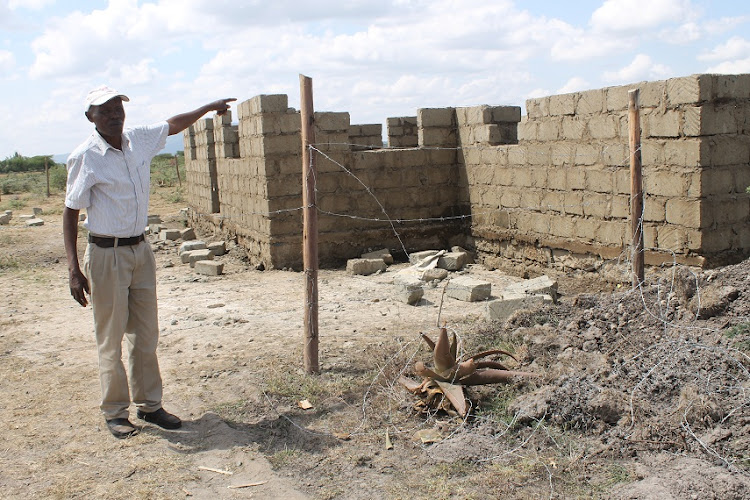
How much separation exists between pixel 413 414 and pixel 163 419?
1.68 m

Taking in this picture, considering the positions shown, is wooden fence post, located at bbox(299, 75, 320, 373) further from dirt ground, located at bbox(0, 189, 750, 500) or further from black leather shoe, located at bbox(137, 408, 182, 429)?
black leather shoe, located at bbox(137, 408, 182, 429)

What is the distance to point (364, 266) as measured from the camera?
10.4 meters

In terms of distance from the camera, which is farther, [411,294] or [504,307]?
[411,294]

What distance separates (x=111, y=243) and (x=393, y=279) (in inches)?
216

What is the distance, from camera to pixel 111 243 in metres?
4.48

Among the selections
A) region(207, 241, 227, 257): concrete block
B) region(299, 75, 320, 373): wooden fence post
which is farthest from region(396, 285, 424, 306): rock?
region(207, 241, 227, 257): concrete block

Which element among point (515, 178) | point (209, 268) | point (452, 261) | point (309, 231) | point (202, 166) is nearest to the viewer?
point (309, 231)

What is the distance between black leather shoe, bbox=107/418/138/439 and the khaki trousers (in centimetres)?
4

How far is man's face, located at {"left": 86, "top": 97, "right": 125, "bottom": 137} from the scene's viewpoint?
14.2 feet

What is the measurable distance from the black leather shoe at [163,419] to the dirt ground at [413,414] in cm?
7

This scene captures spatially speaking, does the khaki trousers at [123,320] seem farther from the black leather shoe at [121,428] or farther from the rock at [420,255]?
the rock at [420,255]

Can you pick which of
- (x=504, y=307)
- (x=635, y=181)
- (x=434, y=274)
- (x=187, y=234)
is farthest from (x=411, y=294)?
(x=187, y=234)

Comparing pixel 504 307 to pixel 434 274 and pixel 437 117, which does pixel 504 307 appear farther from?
pixel 437 117

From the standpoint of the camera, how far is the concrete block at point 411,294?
809 cm
